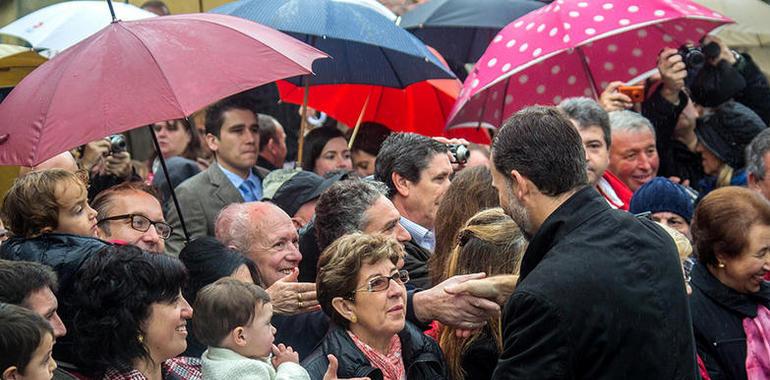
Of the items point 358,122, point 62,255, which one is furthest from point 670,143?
point 62,255

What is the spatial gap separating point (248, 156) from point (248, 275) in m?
2.51

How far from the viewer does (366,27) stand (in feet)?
24.6

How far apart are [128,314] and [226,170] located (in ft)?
10.7

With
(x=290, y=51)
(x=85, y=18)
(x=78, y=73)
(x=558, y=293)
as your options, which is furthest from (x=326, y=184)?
(x=558, y=293)

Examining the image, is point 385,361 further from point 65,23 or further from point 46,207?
point 65,23

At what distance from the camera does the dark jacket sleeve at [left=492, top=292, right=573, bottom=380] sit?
3998mm

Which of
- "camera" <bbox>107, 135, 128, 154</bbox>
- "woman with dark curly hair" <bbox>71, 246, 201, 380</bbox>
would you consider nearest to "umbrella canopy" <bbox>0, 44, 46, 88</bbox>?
"camera" <bbox>107, 135, 128, 154</bbox>

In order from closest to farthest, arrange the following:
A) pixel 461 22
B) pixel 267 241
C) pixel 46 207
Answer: pixel 46 207, pixel 267 241, pixel 461 22

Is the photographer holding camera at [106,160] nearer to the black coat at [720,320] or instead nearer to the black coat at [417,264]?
the black coat at [417,264]

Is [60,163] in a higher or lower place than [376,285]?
lower

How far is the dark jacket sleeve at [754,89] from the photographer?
8900 millimetres

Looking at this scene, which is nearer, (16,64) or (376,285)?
(376,285)

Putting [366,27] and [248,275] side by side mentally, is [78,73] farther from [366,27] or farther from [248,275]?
[366,27]

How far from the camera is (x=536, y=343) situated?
4012 mm
